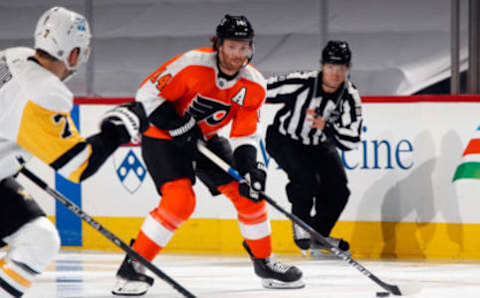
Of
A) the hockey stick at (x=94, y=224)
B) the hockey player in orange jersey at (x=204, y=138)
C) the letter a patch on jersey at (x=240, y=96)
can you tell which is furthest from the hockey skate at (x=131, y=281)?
the letter a patch on jersey at (x=240, y=96)

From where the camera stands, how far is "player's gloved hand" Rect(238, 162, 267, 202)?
364 centimetres

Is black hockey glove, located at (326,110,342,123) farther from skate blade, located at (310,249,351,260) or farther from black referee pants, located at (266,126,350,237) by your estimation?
skate blade, located at (310,249,351,260)

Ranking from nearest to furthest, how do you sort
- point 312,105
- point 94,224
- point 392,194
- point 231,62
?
1. point 94,224
2. point 231,62
3. point 312,105
4. point 392,194

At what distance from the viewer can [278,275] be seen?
380 cm

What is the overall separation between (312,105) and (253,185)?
121cm

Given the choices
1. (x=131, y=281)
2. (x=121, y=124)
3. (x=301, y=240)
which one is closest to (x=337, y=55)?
(x=301, y=240)

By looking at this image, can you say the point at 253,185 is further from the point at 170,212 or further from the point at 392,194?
the point at 392,194

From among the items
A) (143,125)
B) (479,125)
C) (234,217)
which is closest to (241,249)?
(234,217)

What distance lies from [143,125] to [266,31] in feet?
8.43

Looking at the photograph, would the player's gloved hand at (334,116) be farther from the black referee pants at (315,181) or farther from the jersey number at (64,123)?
the jersey number at (64,123)

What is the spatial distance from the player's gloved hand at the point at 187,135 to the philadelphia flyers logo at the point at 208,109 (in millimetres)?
34

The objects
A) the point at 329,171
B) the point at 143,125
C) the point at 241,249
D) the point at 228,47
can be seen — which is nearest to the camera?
the point at 143,125

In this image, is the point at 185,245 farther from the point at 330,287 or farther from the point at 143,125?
the point at 143,125

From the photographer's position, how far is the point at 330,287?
3.81 meters
